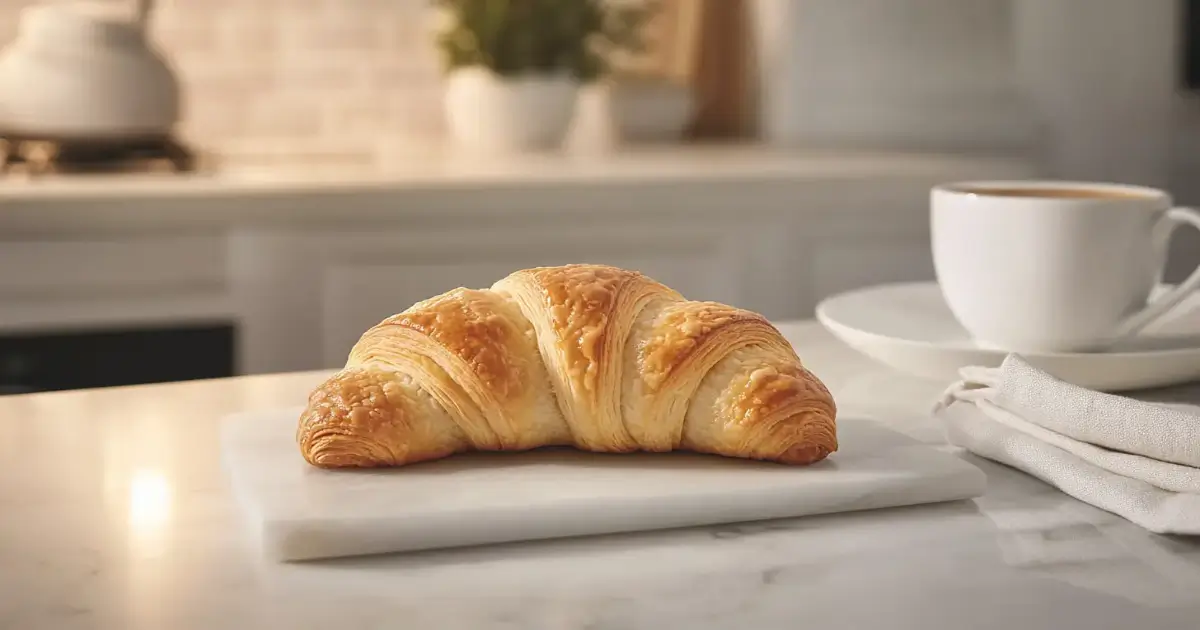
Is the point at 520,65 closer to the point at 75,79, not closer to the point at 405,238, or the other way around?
the point at 405,238

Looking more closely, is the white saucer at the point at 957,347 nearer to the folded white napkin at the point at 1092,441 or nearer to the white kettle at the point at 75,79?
the folded white napkin at the point at 1092,441

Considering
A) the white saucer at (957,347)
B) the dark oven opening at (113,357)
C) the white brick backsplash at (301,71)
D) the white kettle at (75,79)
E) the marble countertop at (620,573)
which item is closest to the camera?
the marble countertop at (620,573)

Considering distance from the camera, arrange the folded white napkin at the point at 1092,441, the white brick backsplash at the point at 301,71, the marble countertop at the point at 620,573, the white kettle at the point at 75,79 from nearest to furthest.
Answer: the marble countertop at the point at 620,573 → the folded white napkin at the point at 1092,441 → the white kettle at the point at 75,79 → the white brick backsplash at the point at 301,71

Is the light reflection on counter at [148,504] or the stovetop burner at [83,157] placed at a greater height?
the stovetop burner at [83,157]

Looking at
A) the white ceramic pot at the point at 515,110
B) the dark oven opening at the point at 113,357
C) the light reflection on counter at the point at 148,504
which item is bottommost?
the dark oven opening at the point at 113,357

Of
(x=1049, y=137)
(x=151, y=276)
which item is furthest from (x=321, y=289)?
(x=1049, y=137)

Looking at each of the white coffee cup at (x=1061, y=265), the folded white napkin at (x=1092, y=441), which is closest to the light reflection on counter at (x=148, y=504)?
the folded white napkin at (x=1092, y=441)

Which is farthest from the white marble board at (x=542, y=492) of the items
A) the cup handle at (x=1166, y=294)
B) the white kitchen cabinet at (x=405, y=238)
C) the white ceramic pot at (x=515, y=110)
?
the white ceramic pot at (x=515, y=110)

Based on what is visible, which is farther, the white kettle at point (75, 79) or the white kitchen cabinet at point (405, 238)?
the white kettle at point (75, 79)
